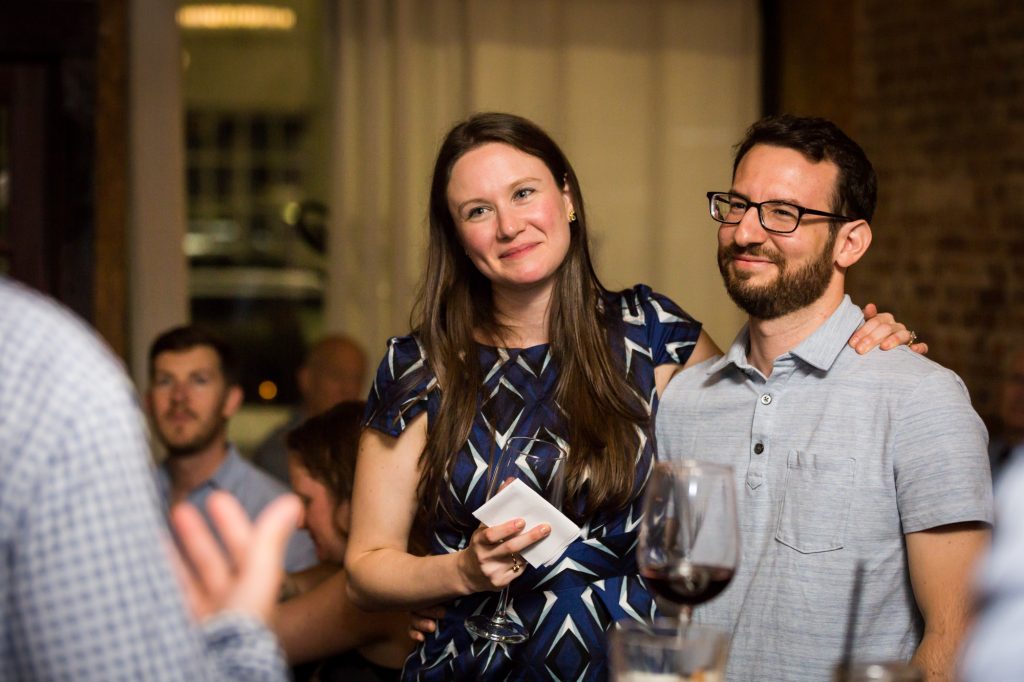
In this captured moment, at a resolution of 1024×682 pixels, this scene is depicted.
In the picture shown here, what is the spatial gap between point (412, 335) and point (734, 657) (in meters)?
0.87

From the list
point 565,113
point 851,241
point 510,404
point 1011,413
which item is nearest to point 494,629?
point 510,404

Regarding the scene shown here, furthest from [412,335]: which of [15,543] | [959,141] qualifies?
[959,141]

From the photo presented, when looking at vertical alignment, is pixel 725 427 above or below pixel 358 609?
above

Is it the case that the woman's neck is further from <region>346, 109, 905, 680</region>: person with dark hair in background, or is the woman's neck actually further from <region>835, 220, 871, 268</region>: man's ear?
<region>835, 220, 871, 268</region>: man's ear

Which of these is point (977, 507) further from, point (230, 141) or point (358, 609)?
point (230, 141)

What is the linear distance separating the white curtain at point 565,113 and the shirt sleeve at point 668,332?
2.74m

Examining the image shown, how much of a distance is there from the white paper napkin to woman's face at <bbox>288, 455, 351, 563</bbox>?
3.55 feet

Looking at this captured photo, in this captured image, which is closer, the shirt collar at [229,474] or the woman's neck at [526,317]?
the woman's neck at [526,317]

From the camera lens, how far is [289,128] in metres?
5.43

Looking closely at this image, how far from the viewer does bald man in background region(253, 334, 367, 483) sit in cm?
473

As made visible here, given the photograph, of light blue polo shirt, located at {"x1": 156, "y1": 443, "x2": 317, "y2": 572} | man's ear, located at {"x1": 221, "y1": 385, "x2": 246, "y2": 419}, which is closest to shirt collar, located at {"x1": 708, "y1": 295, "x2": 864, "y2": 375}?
light blue polo shirt, located at {"x1": 156, "y1": 443, "x2": 317, "y2": 572}

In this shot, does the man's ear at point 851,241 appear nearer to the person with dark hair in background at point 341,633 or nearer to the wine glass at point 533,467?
the wine glass at point 533,467

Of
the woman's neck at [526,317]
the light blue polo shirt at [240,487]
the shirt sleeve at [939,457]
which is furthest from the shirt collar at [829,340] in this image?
the light blue polo shirt at [240,487]

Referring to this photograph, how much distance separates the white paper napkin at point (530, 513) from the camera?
1.66 metres
